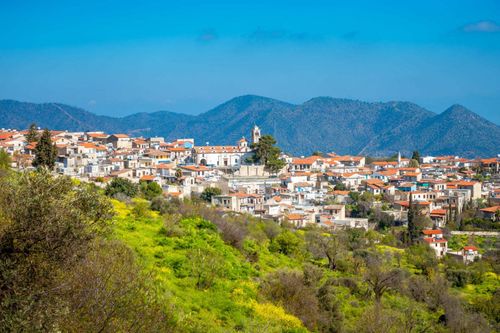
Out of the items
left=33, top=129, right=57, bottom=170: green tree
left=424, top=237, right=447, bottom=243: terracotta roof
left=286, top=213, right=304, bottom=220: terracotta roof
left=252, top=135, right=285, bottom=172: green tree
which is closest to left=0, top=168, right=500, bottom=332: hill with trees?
left=33, top=129, right=57, bottom=170: green tree

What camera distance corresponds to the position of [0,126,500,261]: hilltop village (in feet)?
173

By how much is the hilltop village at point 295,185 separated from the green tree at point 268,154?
35 centimetres

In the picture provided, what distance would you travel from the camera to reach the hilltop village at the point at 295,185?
5272 centimetres

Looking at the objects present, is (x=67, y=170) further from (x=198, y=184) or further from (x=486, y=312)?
(x=486, y=312)

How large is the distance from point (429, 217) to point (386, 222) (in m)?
5.64

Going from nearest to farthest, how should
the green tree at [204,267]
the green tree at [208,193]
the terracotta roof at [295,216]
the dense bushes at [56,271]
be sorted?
1. the dense bushes at [56,271]
2. the green tree at [204,267]
3. the terracotta roof at [295,216]
4. the green tree at [208,193]

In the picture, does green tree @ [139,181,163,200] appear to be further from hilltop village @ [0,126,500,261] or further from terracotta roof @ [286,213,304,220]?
terracotta roof @ [286,213,304,220]

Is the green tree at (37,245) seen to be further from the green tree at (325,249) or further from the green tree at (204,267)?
the green tree at (325,249)

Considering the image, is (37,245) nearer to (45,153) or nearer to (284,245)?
(284,245)

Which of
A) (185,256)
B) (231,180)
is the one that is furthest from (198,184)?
(185,256)

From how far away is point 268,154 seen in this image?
244 feet

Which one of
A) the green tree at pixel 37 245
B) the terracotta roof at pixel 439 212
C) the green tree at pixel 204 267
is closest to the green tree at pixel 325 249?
the green tree at pixel 204 267

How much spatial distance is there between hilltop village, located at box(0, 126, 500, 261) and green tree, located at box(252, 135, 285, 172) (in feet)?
1.15

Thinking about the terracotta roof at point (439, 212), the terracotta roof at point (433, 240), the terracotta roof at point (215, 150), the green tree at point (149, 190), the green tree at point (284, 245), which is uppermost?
the terracotta roof at point (215, 150)
